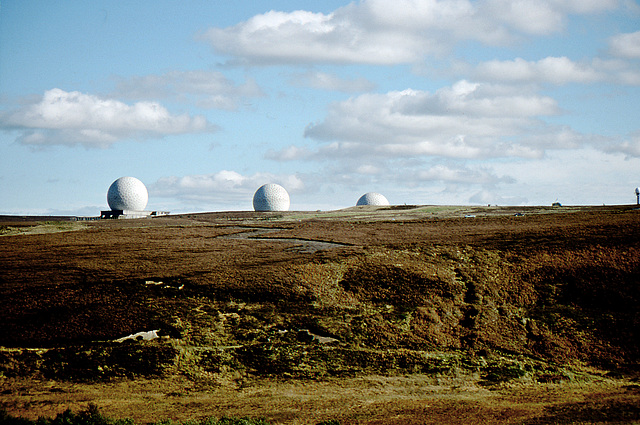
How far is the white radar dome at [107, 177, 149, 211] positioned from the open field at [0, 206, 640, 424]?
46223 mm

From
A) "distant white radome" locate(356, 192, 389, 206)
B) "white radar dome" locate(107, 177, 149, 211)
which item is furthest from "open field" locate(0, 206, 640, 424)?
"distant white radome" locate(356, 192, 389, 206)

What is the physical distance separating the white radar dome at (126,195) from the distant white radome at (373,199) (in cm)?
2909

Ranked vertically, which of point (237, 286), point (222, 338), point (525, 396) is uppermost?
point (237, 286)

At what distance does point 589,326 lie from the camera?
1773 centimetres

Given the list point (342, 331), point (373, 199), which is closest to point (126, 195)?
point (373, 199)

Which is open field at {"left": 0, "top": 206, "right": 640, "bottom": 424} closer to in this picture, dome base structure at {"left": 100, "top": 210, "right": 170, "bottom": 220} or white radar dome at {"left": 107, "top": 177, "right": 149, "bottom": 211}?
dome base structure at {"left": 100, "top": 210, "right": 170, "bottom": 220}

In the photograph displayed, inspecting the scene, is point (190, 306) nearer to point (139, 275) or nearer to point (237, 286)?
point (237, 286)

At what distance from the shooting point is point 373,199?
76.2 metres

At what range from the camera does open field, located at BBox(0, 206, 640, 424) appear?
14.1m

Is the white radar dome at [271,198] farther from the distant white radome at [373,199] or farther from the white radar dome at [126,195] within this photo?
the white radar dome at [126,195]

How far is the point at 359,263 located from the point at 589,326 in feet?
26.8

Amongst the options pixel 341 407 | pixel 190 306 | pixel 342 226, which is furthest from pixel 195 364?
pixel 342 226

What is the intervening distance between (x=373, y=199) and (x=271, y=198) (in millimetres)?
15074

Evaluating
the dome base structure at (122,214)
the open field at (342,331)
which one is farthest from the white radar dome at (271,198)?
the open field at (342,331)
